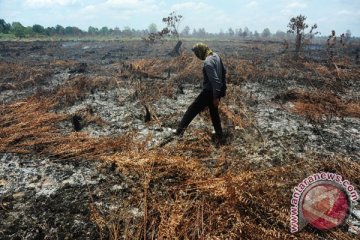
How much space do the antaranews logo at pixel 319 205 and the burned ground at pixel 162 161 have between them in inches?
4.3

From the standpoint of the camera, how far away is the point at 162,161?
4480 mm

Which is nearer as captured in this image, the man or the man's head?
the man

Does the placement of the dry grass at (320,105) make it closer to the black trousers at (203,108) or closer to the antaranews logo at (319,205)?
the black trousers at (203,108)

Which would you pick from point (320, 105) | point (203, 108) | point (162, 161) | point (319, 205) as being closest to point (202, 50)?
point (203, 108)

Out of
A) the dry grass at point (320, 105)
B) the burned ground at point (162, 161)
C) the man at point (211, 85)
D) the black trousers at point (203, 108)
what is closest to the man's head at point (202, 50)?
the man at point (211, 85)

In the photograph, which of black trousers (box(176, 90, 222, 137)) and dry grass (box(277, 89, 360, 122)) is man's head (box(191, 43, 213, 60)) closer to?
black trousers (box(176, 90, 222, 137))

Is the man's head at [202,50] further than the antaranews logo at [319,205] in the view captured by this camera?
Yes

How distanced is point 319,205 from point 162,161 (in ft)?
7.35

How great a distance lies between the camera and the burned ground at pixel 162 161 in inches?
126

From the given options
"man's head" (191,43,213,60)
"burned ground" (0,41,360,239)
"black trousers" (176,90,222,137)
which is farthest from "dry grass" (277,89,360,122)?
"man's head" (191,43,213,60)

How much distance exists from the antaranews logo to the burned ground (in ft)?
0.36

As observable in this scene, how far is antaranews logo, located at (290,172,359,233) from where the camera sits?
9.92 ft

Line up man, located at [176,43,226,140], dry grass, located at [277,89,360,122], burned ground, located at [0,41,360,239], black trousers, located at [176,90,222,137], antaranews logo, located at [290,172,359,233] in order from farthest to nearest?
dry grass, located at [277,89,360,122], black trousers, located at [176,90,222,137], man, located at [176,43,226,140], burned ground, located at [0,41,360,239], antaranews logo, located at [290,172,359,233]

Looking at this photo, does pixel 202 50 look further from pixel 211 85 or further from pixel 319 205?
pixel 319 205
